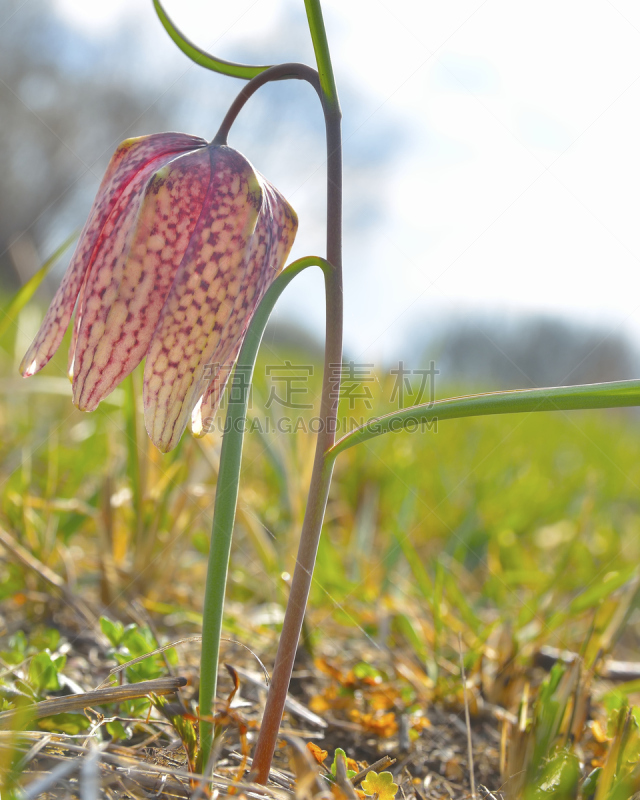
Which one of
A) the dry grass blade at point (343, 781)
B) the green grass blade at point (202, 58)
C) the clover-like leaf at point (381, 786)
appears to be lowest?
the clover-like leaf at point (381, 786)

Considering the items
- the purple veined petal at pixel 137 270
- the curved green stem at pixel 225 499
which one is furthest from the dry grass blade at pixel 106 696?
the purple veined petal at pixel 137 270

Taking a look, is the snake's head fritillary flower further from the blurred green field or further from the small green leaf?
the blurred green field

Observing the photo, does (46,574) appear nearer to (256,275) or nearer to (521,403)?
(256,275)

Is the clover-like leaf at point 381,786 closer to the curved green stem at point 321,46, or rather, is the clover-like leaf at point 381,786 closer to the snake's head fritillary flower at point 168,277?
the snake's head fritillary flower at point 168,277

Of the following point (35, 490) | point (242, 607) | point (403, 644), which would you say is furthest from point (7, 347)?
point (403, 644)

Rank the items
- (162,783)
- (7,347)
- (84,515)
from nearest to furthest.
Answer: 1. (162,783)
2. (84,515)
3. (7,347)

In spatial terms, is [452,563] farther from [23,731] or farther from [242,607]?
[23,731]
